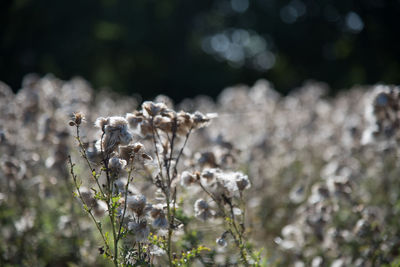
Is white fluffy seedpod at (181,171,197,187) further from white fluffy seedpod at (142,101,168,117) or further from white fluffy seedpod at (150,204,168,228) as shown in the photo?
white fluffy seedpod at (142,101,168,117)

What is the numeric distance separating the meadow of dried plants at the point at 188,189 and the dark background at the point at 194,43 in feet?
38.5

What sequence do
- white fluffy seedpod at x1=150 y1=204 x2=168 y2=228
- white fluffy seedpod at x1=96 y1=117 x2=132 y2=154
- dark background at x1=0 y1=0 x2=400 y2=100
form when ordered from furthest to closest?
dark background at x1=0 y1=0 x2=400 y2=100 < white fluffy seedpod at x1=150 y1=204 x2=168 y2=228 < white fluffy seedpod at x1=96 y1=117 x2=132 y2=154

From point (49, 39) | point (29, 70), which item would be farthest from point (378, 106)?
point (49, 39)

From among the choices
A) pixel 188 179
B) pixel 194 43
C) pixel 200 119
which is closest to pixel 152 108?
Answer: pixel 200 119

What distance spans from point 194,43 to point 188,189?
1921cm

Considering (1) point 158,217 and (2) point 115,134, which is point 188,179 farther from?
(2) point 115,134

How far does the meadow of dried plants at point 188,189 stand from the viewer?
2.02 meters

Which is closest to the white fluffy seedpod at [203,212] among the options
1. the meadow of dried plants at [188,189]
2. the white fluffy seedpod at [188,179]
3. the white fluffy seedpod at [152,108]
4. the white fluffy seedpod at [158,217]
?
the meadow of dried plants at [188,189]

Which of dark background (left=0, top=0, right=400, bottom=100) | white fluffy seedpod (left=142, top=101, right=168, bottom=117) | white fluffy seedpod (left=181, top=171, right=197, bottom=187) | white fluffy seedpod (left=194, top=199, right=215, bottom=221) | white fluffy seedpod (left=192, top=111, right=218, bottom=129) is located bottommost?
white fluffy seedpod (left=194, top=199, right=215, bottom=221)

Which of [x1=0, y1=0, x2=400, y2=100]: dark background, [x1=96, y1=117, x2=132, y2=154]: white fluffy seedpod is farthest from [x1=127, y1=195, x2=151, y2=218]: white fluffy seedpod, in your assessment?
[x1=0, y1=0, x2=400, y2=100]: dark background

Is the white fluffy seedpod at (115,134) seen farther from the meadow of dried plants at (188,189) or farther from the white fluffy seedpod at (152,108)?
the white fluffy seedpod at (152,108)

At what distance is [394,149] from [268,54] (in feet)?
69.4

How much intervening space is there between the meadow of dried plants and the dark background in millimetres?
11743

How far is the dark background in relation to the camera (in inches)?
688
